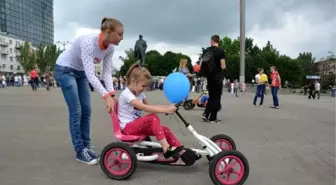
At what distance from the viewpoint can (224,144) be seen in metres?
4.95

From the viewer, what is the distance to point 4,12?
118312mm

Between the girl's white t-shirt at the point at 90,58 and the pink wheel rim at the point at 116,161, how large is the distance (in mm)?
685

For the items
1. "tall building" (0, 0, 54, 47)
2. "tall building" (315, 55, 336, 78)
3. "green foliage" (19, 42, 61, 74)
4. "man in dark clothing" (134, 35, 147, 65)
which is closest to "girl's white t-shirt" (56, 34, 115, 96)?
"man in dark clothing" (134, 35, 147, 65)

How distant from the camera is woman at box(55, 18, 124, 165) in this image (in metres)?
4.45

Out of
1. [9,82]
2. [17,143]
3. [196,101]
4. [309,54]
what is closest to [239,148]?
[17,143]

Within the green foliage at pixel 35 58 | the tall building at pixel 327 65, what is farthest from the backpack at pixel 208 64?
the tall building at pixel 327 65

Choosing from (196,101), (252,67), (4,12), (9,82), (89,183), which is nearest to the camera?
(89,183)

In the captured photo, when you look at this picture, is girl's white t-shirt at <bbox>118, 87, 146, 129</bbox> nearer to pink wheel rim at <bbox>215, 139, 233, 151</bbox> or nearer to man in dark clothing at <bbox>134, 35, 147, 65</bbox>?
pink wheel rim at <bbox>215, 139, 233, 151</bbox>

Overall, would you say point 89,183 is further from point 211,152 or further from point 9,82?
point 9,82

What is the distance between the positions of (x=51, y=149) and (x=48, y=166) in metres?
0.99

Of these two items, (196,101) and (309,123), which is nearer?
(309,123)

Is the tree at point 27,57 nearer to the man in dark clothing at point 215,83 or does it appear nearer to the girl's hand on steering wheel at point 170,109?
the man in dark clothing at point 215,83

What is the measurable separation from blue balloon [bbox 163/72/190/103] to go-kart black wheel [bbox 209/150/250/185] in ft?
2.86

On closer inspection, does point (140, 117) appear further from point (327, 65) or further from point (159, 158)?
point (327, 65)
